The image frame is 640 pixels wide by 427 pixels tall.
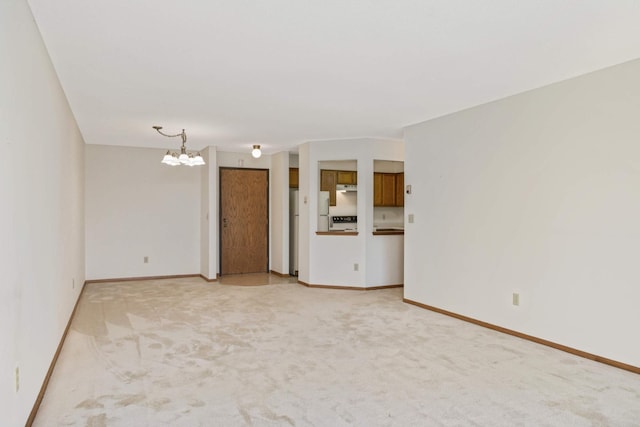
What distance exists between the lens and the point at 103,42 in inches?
109

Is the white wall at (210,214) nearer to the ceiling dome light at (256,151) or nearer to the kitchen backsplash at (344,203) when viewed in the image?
the ceiling dome light at (256,151)

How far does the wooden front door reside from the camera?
779 centimetres

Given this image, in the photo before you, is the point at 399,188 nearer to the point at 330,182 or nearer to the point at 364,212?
the point at 330,182

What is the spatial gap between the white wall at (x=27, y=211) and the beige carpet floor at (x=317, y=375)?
407 mm

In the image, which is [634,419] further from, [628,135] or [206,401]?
[206,401]

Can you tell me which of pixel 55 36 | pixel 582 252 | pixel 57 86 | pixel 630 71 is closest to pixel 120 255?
pixel 57 86

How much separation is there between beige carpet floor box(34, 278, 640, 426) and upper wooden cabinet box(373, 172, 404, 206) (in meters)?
3.18

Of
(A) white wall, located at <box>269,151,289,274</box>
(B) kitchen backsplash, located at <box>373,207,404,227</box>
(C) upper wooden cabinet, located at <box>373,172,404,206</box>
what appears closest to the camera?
(A) white wall, located at <box>269,151,289,274</box>

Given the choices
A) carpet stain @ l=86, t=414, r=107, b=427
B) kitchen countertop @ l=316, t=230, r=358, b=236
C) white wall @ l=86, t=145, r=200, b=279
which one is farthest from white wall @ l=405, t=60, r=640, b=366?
white wall @ l=86, t=145, r=200, b=279

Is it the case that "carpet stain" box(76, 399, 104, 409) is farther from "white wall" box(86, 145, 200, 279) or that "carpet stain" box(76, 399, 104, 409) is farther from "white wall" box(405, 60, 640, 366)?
"white wall" box(86, 145, 200, 279)

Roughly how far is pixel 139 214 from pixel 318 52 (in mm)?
5387

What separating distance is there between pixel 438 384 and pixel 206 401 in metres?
1.52

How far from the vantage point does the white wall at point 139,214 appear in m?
6.95

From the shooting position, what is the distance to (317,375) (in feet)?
9.99
